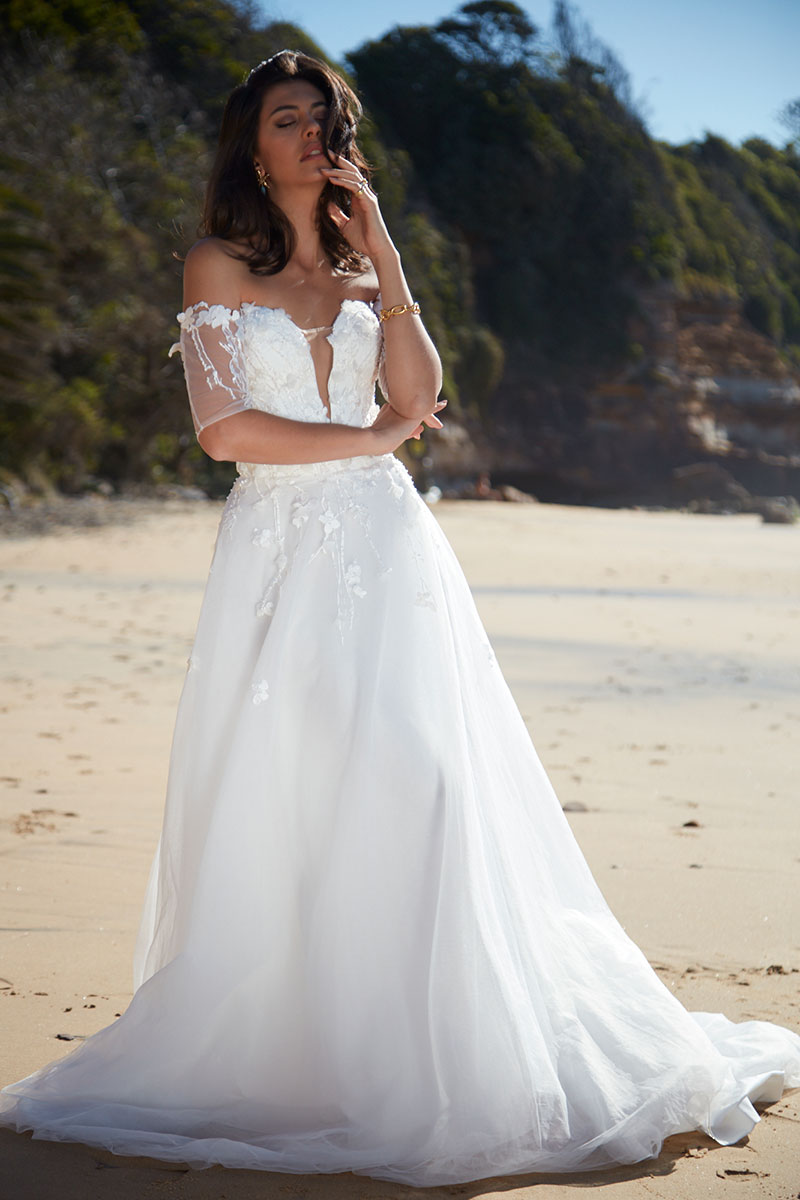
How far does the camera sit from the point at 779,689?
7.43 metres

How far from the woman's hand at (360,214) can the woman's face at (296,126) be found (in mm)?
37

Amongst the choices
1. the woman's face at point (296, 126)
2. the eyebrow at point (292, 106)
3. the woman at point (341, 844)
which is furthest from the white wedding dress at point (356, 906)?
the eyebrow at point (292, 106)

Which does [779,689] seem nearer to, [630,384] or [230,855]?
[230,855]

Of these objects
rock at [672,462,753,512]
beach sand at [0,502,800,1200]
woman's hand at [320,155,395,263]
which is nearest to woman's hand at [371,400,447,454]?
woman's hand at [320,155,395,263]

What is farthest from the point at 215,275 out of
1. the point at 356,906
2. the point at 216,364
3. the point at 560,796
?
the point at 560,796

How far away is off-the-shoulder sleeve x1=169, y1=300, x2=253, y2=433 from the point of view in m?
2.22

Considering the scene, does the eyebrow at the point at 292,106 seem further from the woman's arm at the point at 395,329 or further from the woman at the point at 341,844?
the woman's arm at the point at 395,329

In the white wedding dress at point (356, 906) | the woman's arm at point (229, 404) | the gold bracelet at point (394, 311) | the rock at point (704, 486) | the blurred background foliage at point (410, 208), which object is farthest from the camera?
the rock at point (704, 486)

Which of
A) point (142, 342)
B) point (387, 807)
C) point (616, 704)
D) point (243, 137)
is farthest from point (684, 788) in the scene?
point (142, 342)

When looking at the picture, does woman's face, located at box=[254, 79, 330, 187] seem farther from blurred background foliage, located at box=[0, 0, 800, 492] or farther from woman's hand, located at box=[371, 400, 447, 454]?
blurred background foliage, located at box=[0, 0, 800, 492]

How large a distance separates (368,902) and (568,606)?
9295 millimetres

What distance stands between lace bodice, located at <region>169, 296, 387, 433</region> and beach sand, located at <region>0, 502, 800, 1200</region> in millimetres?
1345

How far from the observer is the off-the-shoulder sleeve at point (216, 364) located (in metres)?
2.22

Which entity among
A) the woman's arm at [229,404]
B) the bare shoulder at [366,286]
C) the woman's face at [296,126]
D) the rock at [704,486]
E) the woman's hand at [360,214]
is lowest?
the woman's arm at [229,404]
